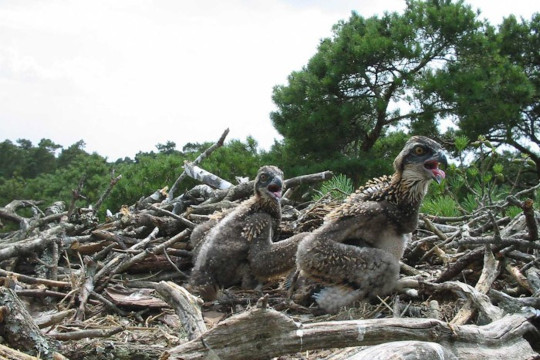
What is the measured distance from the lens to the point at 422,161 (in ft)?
14.5

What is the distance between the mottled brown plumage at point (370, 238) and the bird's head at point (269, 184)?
2.72 ft

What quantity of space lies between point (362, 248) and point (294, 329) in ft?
5.25

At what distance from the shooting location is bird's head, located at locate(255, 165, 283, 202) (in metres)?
5.32

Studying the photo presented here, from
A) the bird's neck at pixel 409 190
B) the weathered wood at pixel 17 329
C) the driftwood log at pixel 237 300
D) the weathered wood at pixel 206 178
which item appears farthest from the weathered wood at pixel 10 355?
the weathered wood at pixel 206 178

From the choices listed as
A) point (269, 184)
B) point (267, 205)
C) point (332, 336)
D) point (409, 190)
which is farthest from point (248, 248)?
point (332, 336)

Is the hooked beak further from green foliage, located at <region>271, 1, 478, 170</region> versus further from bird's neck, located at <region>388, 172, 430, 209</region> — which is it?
green foliage, located at <region>271, 1, 478, 170</region>

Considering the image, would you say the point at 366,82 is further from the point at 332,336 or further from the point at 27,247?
the point at 332,336

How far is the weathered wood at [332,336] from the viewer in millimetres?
2688

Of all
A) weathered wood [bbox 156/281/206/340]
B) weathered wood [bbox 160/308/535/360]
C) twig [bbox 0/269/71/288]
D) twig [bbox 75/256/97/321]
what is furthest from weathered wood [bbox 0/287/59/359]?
twig [bbox 0/269/71/288]

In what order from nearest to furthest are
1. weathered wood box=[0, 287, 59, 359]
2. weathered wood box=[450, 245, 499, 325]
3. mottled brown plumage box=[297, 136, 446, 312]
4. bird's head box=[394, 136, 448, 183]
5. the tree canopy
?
weathered wood box=[0, 287, 59, 359] → weathered wood box=[450, 245, 499, 325] → mottled brown plumage box=[297, 136, 446, 312] → bird's head box=[394, 136, 448, 183] → the tree canopy

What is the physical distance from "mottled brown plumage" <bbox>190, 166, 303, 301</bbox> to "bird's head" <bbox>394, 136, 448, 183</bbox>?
1.10m

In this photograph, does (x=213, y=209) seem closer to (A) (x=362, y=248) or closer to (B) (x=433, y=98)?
(A) (x=362, y=248)

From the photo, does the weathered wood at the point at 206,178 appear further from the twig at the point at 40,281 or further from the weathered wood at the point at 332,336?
the weathered wood at the point at 332,336

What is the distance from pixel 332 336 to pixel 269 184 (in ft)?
8.35
